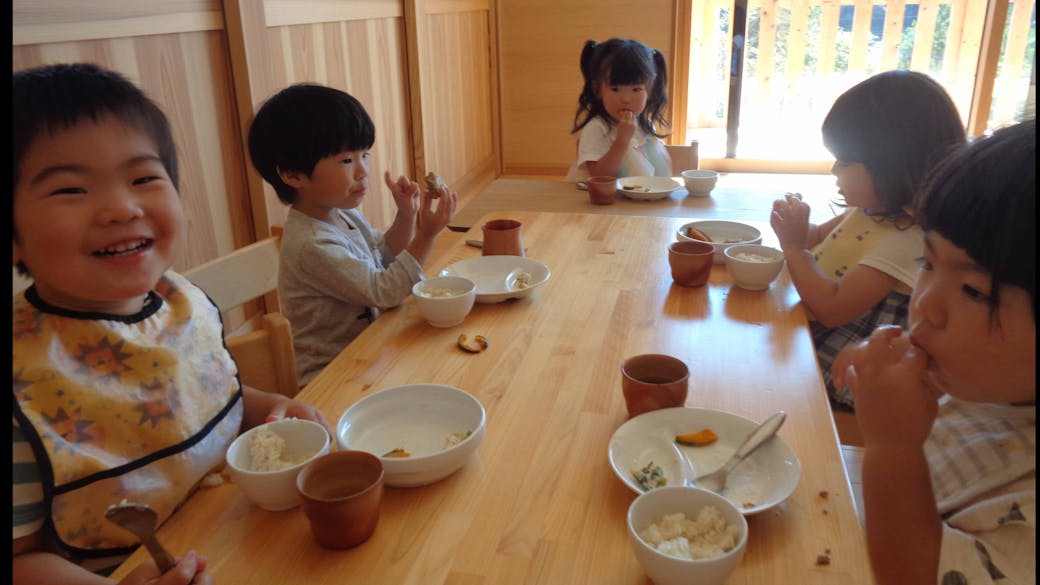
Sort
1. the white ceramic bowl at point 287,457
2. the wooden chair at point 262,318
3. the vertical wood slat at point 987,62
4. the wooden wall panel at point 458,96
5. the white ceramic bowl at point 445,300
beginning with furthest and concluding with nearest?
the vertical wood slat at point 987,62 < the wooden wall panel at point 458,96 < the white ceramic bowl at point 445,300 < the wooden chair at point 262,318 < the white ceramic bowl at point 287,457

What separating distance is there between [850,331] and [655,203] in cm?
82

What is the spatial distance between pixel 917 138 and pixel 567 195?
1.13 m

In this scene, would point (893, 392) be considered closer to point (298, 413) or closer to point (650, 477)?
point (650, 477)

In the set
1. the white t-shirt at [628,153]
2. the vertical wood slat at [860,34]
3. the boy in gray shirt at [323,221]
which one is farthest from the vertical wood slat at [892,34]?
the boy in gray shirt at [323,221]

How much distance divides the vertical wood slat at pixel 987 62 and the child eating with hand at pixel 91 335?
4.76 m

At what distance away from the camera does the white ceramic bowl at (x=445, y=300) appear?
1305 millimetres

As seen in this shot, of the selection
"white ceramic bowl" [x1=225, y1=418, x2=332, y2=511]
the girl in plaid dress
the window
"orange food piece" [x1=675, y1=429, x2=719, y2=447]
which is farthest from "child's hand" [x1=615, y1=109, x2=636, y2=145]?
the window

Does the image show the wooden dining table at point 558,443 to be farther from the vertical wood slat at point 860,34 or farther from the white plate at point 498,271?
the vertical wood slat at point 860,34

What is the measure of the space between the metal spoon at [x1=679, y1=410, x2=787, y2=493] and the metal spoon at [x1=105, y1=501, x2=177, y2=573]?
59cm

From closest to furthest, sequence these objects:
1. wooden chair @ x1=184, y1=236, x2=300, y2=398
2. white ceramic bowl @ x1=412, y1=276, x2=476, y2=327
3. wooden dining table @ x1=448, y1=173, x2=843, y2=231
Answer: wooden chair @ x1=184, y1=236, x2=300, y2=398 → white ceramic bowl @ x1=412, y1=276, x2=476, y2=327 → wooden dining table @ x1=448, y1=173, x2=843, y2=231

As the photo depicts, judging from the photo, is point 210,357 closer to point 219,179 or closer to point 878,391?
point 878,391

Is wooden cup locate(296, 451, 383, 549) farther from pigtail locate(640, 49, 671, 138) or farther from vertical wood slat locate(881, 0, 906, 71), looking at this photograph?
vertical wood slat locate(881, 0, 906, 71)

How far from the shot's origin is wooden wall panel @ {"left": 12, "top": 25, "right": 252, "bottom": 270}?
1.91m

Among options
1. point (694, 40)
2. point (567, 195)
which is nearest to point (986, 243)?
point (567, 195)
